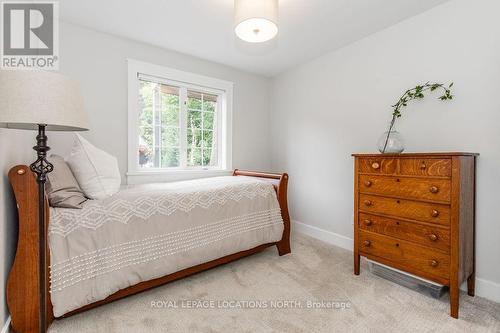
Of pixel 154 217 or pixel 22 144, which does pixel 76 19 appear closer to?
pixel 22 144

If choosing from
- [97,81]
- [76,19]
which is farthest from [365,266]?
[76,19]

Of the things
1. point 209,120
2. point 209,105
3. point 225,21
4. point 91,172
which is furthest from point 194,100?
point 91,172

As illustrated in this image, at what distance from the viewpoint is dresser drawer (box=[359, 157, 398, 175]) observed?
1.86 metres

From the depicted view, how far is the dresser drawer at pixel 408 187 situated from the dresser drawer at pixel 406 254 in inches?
14.2

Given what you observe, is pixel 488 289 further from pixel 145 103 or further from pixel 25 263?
pixel 145 103

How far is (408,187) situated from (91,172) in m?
2.29

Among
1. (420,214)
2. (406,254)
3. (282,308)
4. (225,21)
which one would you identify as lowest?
(282,308)

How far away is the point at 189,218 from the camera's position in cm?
190

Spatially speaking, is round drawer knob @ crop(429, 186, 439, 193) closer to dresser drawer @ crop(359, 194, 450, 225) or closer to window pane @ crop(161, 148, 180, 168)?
dresser drawer @ crop(359, 194, 450, 225)

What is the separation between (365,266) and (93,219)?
228 cm

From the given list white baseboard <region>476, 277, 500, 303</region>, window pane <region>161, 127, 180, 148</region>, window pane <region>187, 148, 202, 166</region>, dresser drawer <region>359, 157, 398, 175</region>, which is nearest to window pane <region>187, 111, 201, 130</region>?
window pane <region>161, 127, 180, 148</region>

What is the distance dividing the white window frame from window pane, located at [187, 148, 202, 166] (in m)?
0.07

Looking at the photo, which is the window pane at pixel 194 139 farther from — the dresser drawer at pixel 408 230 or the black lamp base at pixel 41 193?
the dresser drawer at pixel 408 230

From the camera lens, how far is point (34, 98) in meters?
0.96
